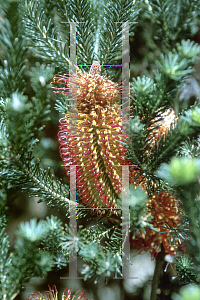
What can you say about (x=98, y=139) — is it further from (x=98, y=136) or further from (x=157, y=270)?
(x=157, y=270)

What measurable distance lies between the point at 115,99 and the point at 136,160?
64 mm

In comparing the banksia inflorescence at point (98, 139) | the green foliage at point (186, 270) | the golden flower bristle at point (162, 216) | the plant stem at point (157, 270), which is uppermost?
the banksia inflorescence at point (98, 139)

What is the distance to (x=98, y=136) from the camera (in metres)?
0.21

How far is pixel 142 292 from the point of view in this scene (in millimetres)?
308

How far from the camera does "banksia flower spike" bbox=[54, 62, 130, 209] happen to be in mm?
211

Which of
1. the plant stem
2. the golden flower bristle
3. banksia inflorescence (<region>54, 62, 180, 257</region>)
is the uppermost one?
banksia inflorescence (<region>54, 62, 180, 257</region>)

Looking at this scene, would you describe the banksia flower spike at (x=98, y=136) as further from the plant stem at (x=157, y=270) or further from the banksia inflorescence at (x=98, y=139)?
the plant stem at (x=157, y=270)

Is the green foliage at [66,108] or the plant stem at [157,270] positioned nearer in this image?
the green foliage at [66,108]

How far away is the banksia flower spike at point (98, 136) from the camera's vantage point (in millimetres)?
211

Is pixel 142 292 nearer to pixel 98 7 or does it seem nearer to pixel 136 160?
pixel 136 160

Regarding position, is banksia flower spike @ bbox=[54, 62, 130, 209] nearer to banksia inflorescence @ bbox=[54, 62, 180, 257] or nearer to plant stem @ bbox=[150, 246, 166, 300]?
banksia inflorescence @ bbox=[54, 62, 180, 257]

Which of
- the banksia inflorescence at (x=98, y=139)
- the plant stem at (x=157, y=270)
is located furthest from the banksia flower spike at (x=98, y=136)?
the plant stem at (x=157, y=270)

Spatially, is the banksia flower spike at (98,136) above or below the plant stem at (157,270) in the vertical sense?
above

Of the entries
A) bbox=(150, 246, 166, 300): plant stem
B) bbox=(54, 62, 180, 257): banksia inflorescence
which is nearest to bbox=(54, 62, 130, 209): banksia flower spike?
bbox=(54, 62, 180, 257): banksia inflorescence
